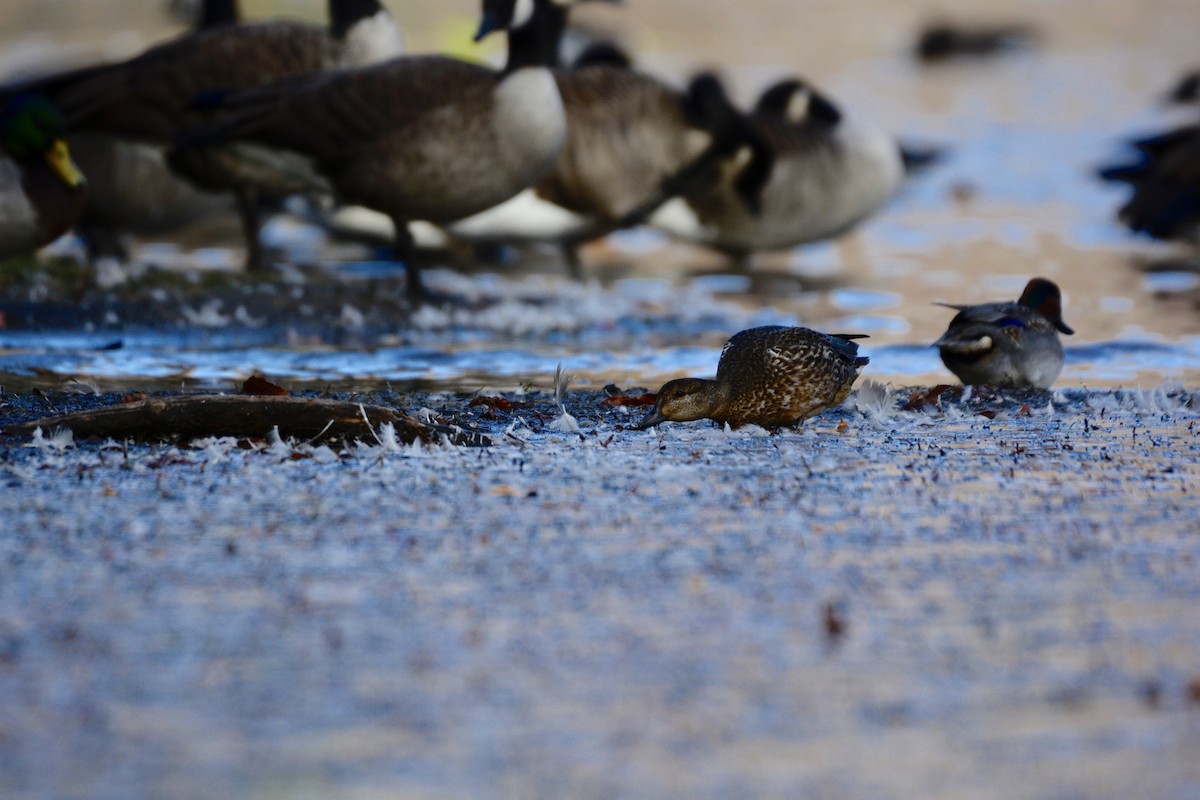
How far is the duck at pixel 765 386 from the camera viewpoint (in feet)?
16.9

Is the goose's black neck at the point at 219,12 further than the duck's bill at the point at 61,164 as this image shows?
Yes

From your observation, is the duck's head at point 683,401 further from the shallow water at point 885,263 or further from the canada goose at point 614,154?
the canada goose at point 614,154

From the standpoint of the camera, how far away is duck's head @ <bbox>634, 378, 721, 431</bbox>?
5133 mm

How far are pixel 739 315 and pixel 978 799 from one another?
643cm

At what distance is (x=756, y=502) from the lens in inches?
162

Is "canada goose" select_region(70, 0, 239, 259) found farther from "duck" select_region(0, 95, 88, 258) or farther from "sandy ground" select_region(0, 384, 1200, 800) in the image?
"sandy ground" select_region(0, 384, 1200, 800)

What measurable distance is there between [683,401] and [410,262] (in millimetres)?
4143

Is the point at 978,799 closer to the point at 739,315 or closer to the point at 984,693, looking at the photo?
the point at 984,693

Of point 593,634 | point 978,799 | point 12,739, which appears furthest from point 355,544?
point 978,799

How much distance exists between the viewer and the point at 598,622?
10.3ft

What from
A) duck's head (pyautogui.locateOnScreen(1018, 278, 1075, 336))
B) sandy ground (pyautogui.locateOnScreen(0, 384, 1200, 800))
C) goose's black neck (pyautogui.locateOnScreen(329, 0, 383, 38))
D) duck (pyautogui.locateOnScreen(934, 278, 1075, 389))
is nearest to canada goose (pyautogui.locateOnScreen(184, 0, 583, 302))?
goose's black neck (pyautogui.locateOnScreen(329, 0, 383, 38))

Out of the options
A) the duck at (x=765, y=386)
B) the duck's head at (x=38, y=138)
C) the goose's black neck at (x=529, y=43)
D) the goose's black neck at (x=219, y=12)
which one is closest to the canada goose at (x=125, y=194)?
the duck's head at (x=38, y=138)

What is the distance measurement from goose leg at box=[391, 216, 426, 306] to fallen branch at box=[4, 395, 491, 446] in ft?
13.3

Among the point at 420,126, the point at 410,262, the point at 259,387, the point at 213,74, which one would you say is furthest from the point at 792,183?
the point at 259,387
